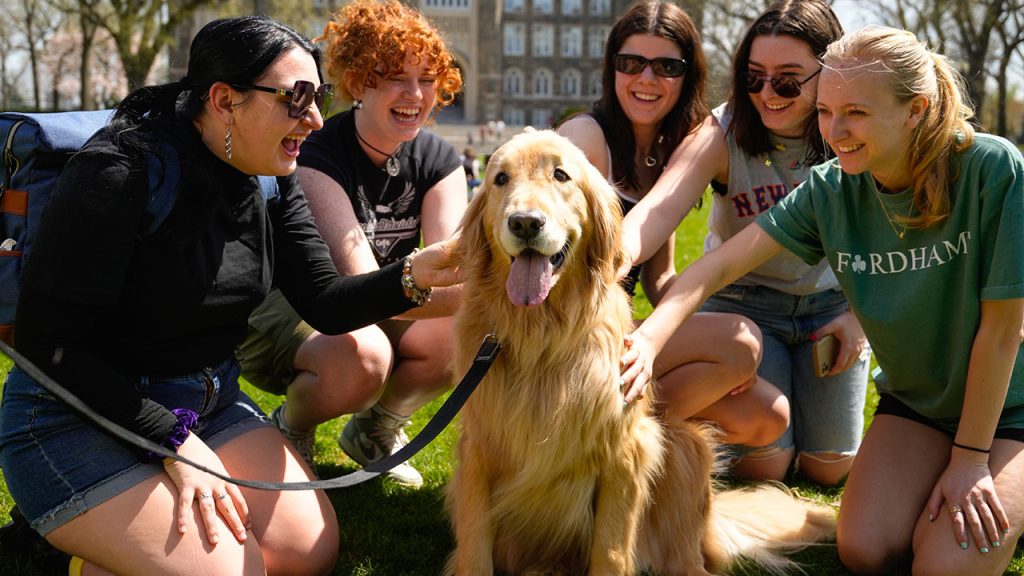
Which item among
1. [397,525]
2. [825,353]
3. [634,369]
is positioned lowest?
[397,525]

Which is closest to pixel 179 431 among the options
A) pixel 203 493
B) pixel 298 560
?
pixel 203 493

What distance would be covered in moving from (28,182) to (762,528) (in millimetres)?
2893

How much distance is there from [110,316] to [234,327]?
1.42 ft

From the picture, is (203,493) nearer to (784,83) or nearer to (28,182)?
(28,182)

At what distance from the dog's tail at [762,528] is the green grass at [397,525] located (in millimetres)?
68

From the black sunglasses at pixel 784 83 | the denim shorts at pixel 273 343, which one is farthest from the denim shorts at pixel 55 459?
the black sunglasses at pixel 784 83

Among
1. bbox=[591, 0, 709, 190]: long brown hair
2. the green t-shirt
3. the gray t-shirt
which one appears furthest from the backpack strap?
the gray t-shirt

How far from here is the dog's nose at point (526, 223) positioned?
275 cm

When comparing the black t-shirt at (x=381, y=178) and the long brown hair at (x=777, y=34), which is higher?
the long brown hair at (x=777, y=34)

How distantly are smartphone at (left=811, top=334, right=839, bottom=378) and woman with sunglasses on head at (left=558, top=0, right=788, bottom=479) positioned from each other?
0.28m

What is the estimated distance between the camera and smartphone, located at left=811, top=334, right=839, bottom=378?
4.05m

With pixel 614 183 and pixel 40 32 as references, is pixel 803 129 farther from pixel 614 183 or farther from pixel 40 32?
pixel 40 32

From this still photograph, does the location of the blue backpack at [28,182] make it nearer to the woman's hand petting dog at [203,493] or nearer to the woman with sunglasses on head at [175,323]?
the woman with sunglasses on head at [175,323]

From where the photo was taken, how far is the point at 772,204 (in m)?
4.02
